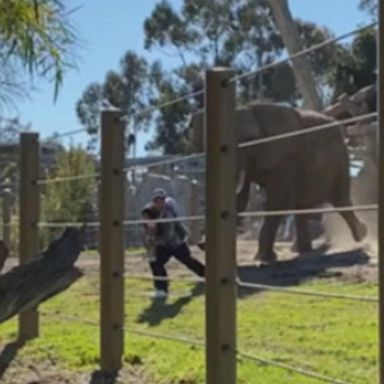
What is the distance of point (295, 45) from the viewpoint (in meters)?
19.6

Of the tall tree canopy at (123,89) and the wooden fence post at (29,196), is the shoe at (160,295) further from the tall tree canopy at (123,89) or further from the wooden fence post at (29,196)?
the tall tree canopy at (123,89)

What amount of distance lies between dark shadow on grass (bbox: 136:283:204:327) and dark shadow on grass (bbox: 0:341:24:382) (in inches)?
51.3

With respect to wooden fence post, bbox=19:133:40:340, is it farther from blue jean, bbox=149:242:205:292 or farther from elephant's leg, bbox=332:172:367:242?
elephant's leg, bbox=332:172:367:242

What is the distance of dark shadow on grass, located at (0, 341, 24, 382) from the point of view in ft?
22.4

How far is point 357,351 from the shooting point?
6.55 m

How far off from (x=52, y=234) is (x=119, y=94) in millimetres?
24387

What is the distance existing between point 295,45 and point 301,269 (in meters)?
8.14

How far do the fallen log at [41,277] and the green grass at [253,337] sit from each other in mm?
956

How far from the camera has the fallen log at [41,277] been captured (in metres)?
5.17

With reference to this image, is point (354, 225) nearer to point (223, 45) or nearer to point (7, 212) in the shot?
point (7, 212)

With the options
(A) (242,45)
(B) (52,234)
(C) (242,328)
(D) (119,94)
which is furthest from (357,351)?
(D) (119,94)

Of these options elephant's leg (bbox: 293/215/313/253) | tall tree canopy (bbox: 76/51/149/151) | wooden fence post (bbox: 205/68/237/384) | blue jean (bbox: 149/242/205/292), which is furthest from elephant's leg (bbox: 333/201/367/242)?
tall tree canopy (bbox: 76/51/149/151)

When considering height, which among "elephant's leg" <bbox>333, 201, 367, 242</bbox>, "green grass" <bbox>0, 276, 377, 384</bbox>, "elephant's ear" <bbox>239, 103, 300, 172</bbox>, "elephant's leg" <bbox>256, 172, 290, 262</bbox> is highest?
"elephant's ear" <bbox>239, 103, 300, 172</bbox>

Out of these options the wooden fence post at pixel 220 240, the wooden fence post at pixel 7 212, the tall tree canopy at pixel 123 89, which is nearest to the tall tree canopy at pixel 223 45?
the tall tree canopy at pixel 123 89
